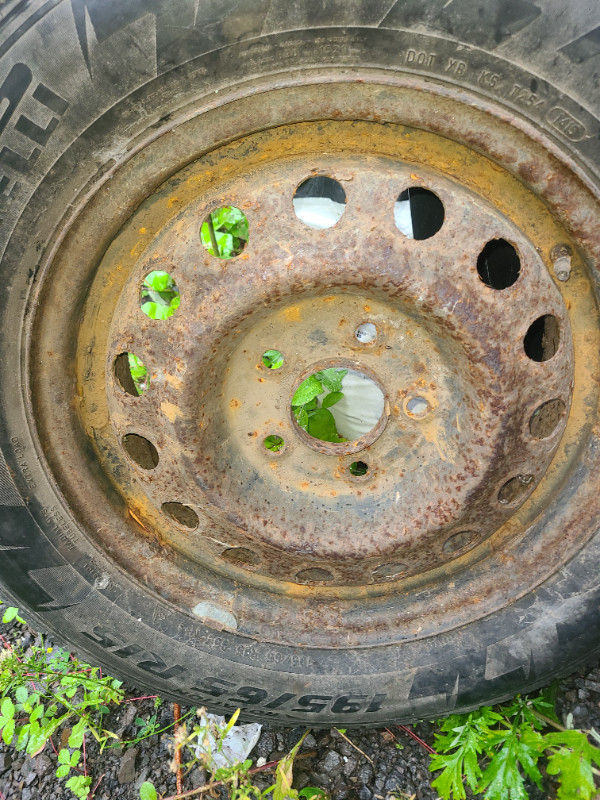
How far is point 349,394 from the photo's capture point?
2.64 meters

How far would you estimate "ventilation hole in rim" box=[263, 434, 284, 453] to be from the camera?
170 centimetres

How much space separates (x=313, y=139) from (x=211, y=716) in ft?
5.96

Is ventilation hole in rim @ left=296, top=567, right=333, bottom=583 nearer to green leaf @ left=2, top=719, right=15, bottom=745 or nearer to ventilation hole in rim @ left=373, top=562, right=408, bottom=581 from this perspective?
ventilation hole in rim @ left=373, top=562, right=408, bottom=581

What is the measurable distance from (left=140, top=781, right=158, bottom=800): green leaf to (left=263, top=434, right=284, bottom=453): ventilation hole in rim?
3.59 feet

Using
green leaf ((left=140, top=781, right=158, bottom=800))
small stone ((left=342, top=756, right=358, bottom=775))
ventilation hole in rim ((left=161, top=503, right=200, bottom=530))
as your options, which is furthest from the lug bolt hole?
green leaf ((left=140, top=781, right=158, bottom=800))

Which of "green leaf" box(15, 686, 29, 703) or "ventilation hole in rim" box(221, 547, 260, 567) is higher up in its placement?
"ventilation hole in rim" box(221, 547, 260, 567)

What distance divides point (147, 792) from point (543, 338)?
1.74 meters

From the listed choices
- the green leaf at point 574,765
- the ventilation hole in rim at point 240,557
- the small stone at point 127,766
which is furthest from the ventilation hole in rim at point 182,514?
the green leaf at point 574,765

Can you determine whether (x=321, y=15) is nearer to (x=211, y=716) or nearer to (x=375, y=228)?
(x=375, y=228)

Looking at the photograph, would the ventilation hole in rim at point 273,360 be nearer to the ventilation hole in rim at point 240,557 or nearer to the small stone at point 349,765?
the ventilation hole in rim at point 240,557

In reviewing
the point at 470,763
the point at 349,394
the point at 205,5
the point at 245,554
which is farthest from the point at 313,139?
the point at 470,763

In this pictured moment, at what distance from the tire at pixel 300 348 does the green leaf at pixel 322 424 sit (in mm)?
818

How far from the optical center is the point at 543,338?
62.1 inches

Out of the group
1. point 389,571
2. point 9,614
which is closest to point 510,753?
point 389,571
